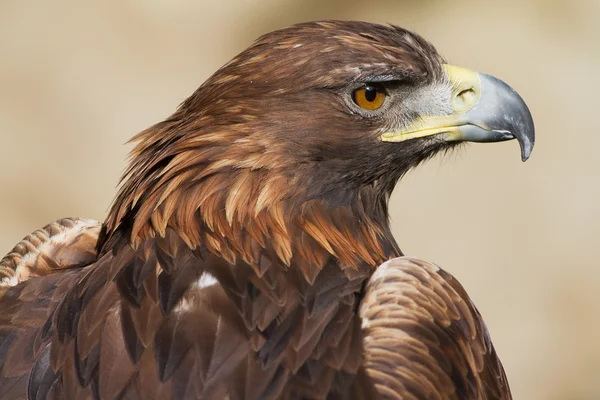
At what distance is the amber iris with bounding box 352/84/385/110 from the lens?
9.21 ft

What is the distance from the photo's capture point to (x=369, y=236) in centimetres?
292

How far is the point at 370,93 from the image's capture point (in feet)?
9.25

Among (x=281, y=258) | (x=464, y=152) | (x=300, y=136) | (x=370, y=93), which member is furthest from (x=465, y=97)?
(x=464, y=152)

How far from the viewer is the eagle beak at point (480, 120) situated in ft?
9.44

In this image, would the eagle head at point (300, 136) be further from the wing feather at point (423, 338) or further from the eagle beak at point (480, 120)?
the wing feather at point (423, 338)

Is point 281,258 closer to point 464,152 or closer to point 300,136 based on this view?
point 300,136

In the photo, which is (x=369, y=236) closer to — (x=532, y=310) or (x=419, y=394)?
(x=419, y=394)

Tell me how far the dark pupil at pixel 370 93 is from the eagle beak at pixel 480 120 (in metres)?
0.12

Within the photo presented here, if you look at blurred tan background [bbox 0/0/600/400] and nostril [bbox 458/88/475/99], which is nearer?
nostril [bbox 458/88/475/99]

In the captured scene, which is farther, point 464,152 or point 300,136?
point 464,152

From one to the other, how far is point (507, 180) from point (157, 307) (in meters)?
4.33

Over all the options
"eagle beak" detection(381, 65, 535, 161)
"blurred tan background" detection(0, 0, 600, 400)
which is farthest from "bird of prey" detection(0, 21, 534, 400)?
"blurred tan background" detection(0, 0, 600, 400)

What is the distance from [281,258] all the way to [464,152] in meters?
3.64

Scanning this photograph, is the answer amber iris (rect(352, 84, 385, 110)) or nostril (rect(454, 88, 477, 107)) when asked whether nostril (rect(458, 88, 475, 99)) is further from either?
amber iris (rect(352, 84, 385, 110))
